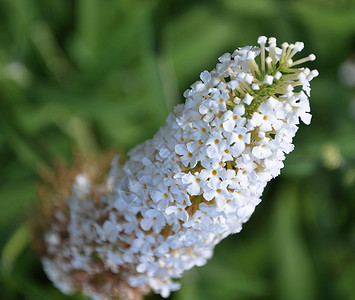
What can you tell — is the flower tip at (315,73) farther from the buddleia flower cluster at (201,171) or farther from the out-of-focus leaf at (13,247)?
the out-of-focus leaf at (13,247)

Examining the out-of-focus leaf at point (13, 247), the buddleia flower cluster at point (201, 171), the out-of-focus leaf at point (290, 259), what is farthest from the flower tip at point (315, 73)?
the out-of-focus leaf at point (290, 259)

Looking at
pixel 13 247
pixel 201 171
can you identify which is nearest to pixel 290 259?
pixel 13 247

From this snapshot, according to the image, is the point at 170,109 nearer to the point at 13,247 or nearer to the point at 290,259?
the point at 13,247

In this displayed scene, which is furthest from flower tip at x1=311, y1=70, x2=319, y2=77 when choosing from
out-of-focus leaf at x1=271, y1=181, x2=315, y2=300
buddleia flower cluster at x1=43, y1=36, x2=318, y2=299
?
out-of-focus leaf at x1=271, y1=181, x2=315, y2=300

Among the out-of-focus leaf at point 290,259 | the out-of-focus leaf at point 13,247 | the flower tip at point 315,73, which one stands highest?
the out-of-focus leaf at point 290,259

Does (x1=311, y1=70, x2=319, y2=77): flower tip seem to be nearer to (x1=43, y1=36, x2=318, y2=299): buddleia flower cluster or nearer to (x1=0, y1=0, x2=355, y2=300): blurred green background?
(x1=43, y1=36, x2=318, y2=299): buddleia flower cluster
